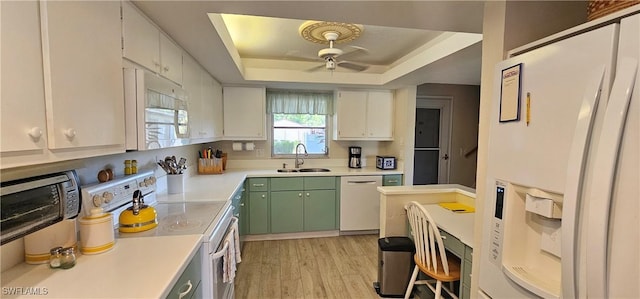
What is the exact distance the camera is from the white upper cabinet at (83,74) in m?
0.92

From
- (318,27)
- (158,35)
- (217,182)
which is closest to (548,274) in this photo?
(318,27)

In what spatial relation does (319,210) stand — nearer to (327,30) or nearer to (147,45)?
(327,30)

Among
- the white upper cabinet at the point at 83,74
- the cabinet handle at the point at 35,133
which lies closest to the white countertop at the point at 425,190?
the white upper cabinet at the point at 83,74

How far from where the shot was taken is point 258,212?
11.6 ft

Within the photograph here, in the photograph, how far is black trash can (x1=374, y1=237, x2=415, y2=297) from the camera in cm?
228

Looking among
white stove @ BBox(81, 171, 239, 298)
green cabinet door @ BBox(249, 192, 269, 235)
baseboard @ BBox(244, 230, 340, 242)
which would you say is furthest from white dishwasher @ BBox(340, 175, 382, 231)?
white stove @ BBox(81, 171, 239, 298)

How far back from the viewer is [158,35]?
174 cm

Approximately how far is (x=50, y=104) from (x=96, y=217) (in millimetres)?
519

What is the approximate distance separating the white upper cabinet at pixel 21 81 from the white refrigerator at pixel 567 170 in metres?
1.57

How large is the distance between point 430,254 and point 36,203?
2.13m

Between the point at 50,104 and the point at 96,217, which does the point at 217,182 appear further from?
the point at 50,104

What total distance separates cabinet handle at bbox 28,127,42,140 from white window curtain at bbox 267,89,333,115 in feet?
10.6

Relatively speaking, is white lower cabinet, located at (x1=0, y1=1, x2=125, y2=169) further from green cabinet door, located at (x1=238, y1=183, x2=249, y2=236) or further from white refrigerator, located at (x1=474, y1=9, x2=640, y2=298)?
green cabinet door, located at (x1=238, y1=183, x2=249, y2=236)

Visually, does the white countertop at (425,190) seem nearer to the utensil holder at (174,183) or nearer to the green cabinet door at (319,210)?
the green cabinet door at (319,210)
